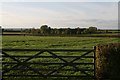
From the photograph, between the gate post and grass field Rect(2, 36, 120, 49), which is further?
grass field Rect(2, 36, 120, 49)

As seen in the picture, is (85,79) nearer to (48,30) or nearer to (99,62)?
(99,62)

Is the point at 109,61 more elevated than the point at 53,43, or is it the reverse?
the point at 53,43

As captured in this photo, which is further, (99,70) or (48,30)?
(48,30)

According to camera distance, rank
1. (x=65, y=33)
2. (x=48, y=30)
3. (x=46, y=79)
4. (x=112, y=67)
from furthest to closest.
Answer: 1. (x=48, y=30)
2. (x=65, y=33)
3. (x=46, y=79)
4. (x=112, y=67)

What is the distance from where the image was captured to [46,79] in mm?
10742

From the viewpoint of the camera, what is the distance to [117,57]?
1009 centimetres

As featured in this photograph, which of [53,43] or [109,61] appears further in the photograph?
[53,43]

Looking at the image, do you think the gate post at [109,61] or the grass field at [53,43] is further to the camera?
the grass field at [53,43]

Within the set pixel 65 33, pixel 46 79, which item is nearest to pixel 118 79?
pixel 46 79

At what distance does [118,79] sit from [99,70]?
2.70 ft

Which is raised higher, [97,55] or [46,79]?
[97,55]

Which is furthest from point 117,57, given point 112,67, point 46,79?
point 46,79

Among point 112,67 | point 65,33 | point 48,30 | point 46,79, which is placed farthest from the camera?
point 48,30

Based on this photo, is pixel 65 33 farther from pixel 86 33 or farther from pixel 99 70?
pixel 99 70
